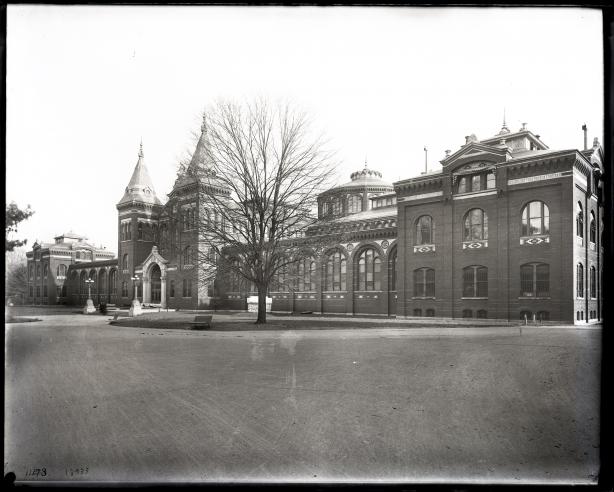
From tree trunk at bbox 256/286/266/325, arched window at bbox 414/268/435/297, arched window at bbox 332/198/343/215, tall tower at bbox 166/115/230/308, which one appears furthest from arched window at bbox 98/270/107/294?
arched window at bbox 414/268/435/297

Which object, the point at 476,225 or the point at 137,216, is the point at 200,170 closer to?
Result: the point at 137,216

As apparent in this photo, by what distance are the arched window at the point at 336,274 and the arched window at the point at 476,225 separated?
5652mm

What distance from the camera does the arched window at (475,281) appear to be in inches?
523

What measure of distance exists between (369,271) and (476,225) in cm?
670

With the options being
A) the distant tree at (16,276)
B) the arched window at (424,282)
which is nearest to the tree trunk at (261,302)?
the distant tree at (16,276)

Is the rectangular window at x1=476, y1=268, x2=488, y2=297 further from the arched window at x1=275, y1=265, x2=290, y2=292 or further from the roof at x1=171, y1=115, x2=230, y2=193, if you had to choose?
the roof at x1=171, y1=115, x2=230, y2=193

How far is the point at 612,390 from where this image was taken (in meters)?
3.95

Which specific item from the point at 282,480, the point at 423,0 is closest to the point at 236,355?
the point at 282,480

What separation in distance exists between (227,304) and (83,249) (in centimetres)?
844

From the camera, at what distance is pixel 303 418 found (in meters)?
5.50

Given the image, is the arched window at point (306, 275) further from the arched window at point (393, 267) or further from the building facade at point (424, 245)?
the arched window at point (393, 267)

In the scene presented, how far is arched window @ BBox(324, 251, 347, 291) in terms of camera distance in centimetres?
1770

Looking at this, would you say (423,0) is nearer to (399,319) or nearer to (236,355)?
(236,355)

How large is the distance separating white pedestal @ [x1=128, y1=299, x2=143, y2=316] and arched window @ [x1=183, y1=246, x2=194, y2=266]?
2.25 m
